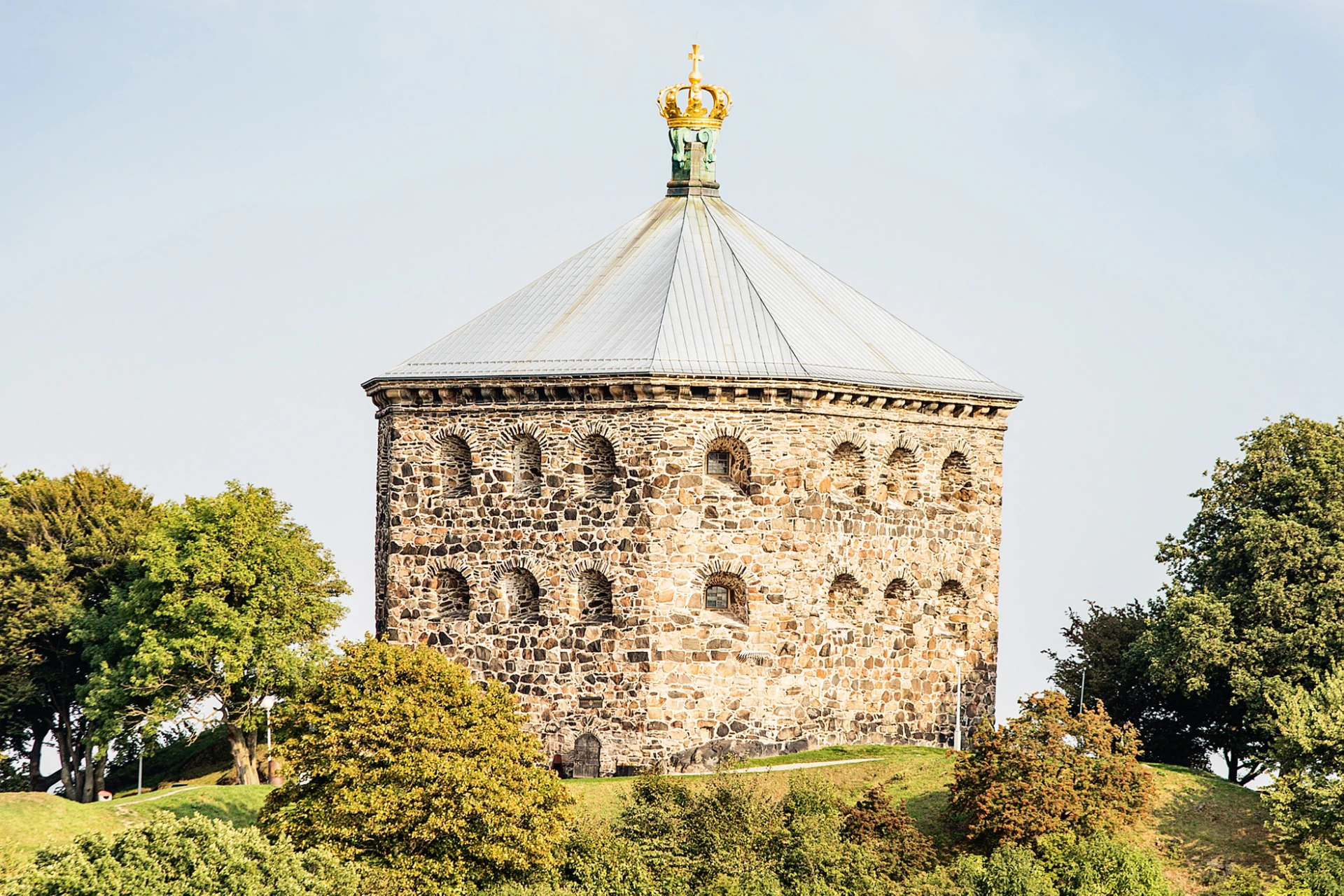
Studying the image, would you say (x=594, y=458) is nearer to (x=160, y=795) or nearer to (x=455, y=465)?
(x=455, y=465)

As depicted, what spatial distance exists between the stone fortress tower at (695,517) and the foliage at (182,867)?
9.69 m

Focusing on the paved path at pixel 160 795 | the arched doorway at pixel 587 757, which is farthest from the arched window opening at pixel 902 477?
the paved path at pixel 160 795

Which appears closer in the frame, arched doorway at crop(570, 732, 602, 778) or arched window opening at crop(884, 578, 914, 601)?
arched doorway at crop(570, 732, 602, 778)

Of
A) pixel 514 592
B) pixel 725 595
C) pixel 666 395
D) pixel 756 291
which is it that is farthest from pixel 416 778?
pixel 756 291

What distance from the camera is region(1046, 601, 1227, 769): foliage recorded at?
138 ft

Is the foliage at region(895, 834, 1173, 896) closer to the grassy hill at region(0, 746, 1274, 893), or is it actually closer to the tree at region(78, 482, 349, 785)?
the grassy hill at region(0, 746, 1274, 893)

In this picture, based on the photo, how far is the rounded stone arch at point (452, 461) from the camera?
41375 mm

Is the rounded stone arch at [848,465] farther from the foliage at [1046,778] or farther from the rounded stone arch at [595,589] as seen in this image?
the foliage at [1046,778]

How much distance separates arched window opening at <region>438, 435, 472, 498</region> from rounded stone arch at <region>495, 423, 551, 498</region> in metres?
0.99

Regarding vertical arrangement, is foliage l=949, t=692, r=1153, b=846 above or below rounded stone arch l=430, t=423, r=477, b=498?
below

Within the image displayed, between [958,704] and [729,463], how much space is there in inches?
274

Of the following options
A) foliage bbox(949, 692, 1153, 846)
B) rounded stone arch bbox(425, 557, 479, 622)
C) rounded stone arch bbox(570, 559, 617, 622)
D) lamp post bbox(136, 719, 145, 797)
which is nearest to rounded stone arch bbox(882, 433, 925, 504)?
rounded stone arch bbox(570, 559, 617, 622)

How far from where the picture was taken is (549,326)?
42094 mm

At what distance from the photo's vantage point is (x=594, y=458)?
40125 millimetres
